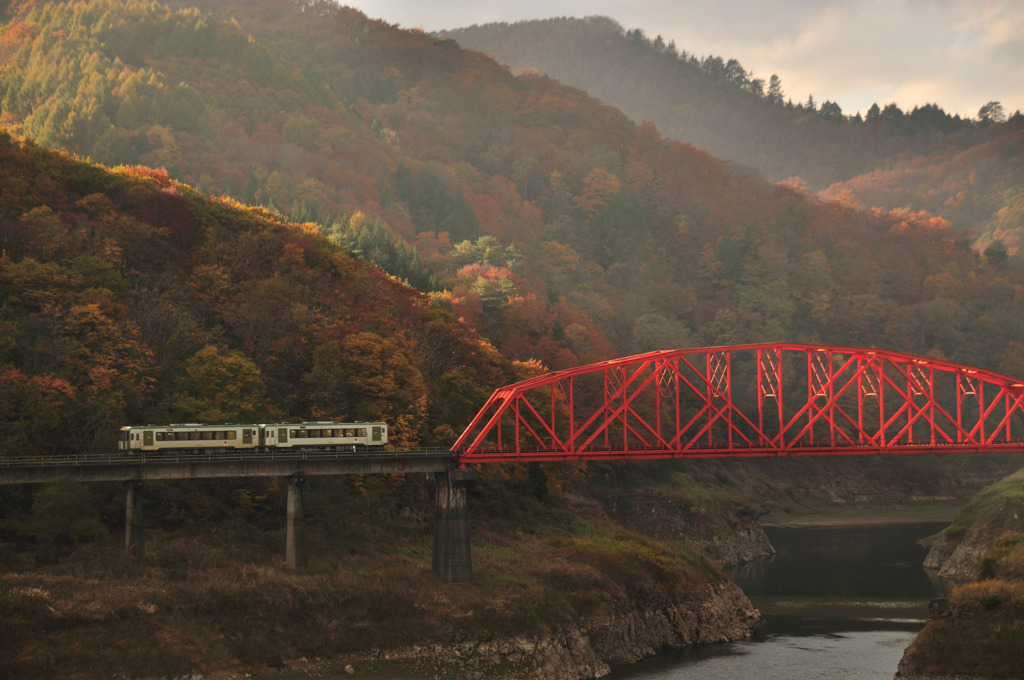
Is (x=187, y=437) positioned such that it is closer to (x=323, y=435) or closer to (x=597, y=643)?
(x=323, y=435)

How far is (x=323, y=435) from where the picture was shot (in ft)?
257

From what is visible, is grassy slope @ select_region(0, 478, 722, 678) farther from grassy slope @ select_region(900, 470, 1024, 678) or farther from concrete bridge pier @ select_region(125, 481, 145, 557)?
grassy slope @ select_region(900, 470, 1024, 678)

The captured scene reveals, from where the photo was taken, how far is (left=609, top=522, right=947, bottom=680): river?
73.4 meters

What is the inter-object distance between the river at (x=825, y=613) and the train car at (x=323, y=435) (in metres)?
23.3

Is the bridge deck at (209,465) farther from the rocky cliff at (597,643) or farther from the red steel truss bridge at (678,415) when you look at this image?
the rocky cliff at (597,643)

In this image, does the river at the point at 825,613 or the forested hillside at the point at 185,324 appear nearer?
the river at the point at 825,613

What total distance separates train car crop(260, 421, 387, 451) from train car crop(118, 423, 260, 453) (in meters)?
1.06

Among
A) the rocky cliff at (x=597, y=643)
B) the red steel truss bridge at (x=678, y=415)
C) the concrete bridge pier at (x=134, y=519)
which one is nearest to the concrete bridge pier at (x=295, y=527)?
the concrete bridge pier at (x=134, y=519)

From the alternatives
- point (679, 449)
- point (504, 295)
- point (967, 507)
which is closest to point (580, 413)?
point (504, 295)

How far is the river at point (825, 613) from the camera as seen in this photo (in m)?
73.4

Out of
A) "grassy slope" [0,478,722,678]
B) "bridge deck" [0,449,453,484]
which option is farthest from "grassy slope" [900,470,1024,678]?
"bridge deck" [0,449,453,484]

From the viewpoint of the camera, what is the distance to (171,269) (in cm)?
11088

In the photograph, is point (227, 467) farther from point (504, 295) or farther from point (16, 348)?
point (504, 295)

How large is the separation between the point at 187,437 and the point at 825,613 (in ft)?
177
